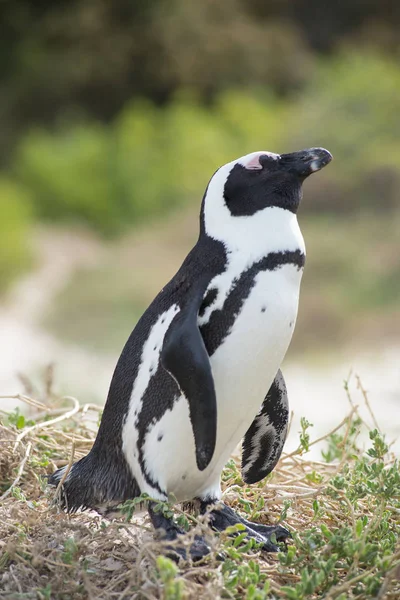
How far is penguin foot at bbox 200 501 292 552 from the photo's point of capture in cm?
111

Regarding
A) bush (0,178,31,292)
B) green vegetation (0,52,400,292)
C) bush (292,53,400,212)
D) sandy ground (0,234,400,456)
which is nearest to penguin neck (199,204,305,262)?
sandy ground (0,234,400,456)

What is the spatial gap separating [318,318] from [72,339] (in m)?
1.17

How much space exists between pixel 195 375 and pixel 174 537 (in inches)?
8.5

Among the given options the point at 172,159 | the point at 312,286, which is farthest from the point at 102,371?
the point at 172,159

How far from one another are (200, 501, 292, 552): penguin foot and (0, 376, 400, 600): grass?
0.02 m

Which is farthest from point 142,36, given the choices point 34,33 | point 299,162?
point 299,162

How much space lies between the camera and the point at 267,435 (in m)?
1.20

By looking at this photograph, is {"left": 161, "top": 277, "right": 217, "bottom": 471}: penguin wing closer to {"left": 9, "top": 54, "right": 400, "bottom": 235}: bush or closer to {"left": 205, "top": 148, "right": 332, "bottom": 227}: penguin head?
{"left": 205, "top": 148, "right": 332, "bottom": 227}: penguin head

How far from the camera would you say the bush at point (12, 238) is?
4688 mm

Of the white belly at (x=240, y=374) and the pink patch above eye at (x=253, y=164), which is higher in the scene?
the pink patch above eye at (x=253, y=164)

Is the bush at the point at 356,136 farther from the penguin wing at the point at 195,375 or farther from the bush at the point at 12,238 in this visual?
the penguin wing at the point at 195,375

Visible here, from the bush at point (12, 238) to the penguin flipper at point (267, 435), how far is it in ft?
11.7

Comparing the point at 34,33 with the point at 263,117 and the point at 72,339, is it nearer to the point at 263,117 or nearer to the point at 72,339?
the point at 263,117

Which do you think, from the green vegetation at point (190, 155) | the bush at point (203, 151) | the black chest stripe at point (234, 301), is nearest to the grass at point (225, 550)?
the black chest stripe at point (234, 301)
